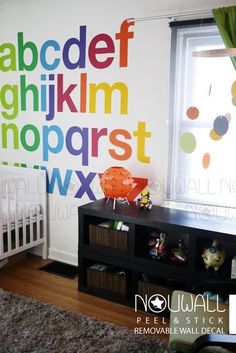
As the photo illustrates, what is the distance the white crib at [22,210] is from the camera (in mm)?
3190

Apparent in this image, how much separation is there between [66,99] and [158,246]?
154cm

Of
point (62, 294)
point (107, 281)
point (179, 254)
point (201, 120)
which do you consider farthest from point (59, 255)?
point (201, 120)

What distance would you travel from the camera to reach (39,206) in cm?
358

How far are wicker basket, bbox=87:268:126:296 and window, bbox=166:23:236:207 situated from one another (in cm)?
77

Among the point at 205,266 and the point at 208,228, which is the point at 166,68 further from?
the point at 205,266

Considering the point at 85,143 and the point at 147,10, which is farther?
the point at 85,143

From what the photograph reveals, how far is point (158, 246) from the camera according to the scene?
8.84 feet

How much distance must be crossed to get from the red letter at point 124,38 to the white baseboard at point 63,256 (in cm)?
179

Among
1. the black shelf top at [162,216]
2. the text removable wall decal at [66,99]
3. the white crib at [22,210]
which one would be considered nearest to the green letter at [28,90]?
the text removable wall decal at [66,99]

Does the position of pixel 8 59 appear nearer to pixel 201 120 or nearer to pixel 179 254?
pixel 201 120

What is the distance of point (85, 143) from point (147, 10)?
1180mm

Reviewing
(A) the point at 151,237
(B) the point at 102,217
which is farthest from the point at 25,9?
(A) the point at 151,237

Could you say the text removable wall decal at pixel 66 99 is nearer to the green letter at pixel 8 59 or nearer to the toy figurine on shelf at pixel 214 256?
the green letter at pixel 8 59

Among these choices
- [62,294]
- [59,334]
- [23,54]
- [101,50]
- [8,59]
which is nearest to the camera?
[59,334]
